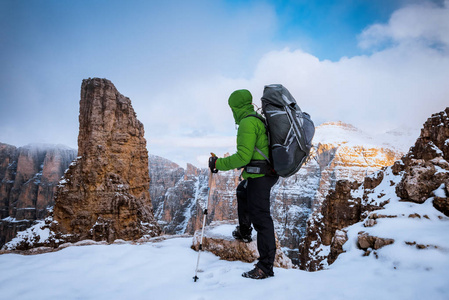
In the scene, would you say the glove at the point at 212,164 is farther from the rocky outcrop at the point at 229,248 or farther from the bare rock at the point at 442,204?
the bare rock at the point at 442,204

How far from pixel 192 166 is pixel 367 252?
105 meters

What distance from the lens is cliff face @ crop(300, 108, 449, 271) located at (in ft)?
15.1

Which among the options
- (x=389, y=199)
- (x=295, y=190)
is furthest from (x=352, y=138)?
(x=389, y=199)

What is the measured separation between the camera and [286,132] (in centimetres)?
286

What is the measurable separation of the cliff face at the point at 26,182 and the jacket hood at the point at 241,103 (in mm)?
70420

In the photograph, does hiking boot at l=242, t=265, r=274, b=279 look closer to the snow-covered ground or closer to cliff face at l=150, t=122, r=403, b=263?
the snow-covered ground

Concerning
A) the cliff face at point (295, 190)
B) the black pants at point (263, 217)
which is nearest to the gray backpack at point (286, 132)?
the black pants at point (263, 217)

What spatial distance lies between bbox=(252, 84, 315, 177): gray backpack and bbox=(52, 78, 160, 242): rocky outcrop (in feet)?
67.6

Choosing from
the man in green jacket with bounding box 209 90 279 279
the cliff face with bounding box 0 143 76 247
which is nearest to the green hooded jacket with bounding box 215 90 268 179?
the man in green jacket with bounding box 209 90 279 279

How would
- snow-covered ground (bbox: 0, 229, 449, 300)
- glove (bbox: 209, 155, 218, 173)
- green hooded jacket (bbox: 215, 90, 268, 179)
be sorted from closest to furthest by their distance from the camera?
snow-covered ground (bbox: 0, 229, 449, 300) < green hooded jacket (bbox: 215, 90, 268, 179) < glove (bbox: 209, 155, 218, 173)

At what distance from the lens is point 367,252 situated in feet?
12.2

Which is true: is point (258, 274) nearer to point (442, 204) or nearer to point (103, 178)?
point (442, 204)

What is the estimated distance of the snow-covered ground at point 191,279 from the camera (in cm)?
236

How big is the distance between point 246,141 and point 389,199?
864 centimetres
